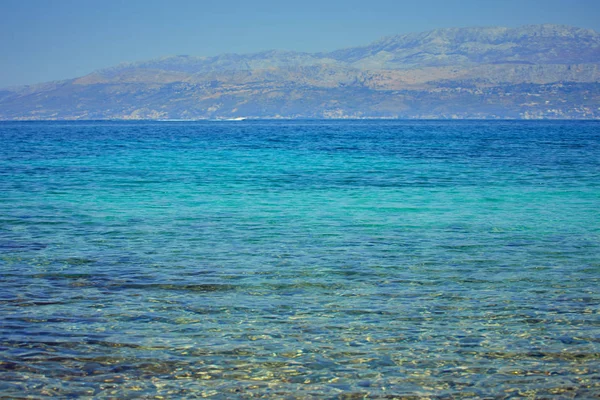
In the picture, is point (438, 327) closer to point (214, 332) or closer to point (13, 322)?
point (214, 332)

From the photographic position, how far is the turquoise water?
7422 millimetres

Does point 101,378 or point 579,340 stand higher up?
point 101,378

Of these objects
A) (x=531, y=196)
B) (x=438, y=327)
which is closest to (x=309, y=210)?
(x=531, y=196)

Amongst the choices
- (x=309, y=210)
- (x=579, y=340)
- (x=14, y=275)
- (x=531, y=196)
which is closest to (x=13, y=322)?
(x=14, y=275)

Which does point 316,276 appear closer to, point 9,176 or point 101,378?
point 101,378

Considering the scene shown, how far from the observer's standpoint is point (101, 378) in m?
7.32

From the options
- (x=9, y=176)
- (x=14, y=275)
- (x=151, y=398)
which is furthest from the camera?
(x=9, y=176)

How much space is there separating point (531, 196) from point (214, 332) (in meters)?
18.3

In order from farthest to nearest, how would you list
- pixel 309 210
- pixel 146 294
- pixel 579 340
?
1. pixel 309 210
2. pixel 146 294
3. pixel 579 340

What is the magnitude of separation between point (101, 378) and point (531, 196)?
20.1m

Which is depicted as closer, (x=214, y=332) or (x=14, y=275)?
(x=214, y=332)

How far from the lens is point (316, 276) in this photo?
11852mm

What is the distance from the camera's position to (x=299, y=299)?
34.0 feet

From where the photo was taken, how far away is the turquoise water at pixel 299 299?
7.42 m
